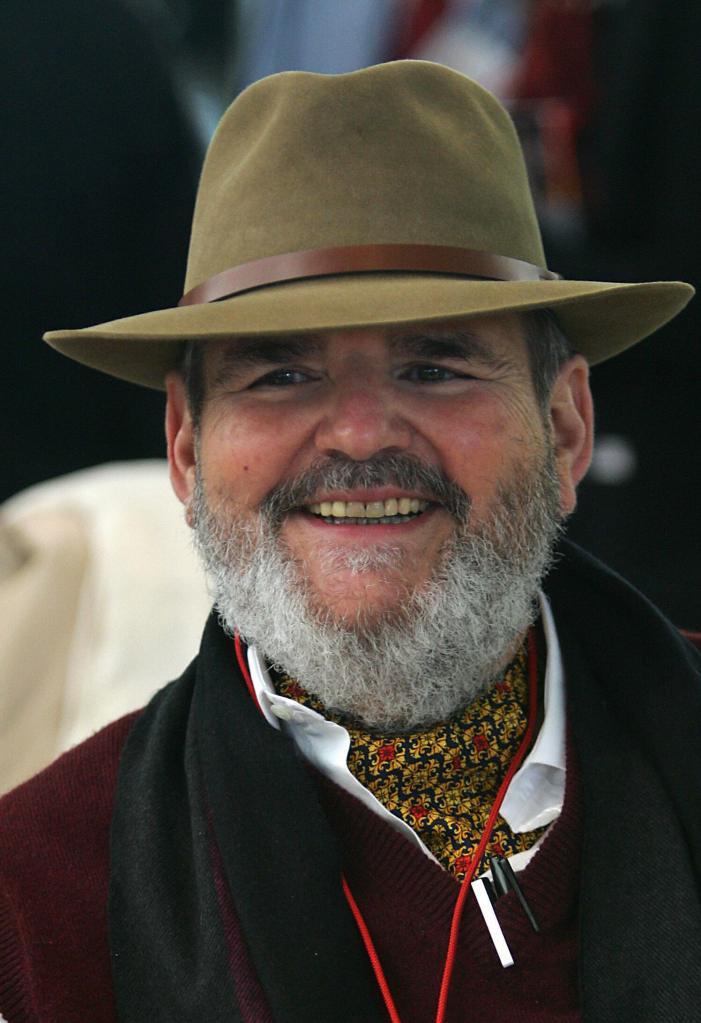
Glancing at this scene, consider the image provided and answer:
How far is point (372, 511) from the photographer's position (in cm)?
193

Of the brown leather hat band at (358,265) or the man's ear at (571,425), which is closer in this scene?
the brown leather hat band at (358,265)

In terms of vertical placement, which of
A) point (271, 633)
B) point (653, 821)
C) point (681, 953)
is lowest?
point (681, 953)

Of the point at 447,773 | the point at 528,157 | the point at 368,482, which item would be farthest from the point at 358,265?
the point at 528,157

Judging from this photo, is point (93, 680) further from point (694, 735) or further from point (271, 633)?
point (694, 735)

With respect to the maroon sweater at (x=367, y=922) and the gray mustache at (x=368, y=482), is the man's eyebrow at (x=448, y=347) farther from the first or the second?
the maroon sweater at (x=367, y=922)

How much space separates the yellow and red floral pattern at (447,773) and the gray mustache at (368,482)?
→ 315 millimetres

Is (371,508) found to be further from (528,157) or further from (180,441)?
(528,157)

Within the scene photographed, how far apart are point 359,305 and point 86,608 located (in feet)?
6.19

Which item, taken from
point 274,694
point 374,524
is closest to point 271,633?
point 274,694

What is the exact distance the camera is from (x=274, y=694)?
208cm

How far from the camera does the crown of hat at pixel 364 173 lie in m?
1.97

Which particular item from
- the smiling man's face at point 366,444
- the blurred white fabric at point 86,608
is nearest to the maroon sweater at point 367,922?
the smiling man's face at point 366,444

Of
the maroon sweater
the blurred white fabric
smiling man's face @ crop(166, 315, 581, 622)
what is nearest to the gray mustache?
smiling man's face @ crop(166, 315, 581, 622)

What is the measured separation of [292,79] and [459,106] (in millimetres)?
275
